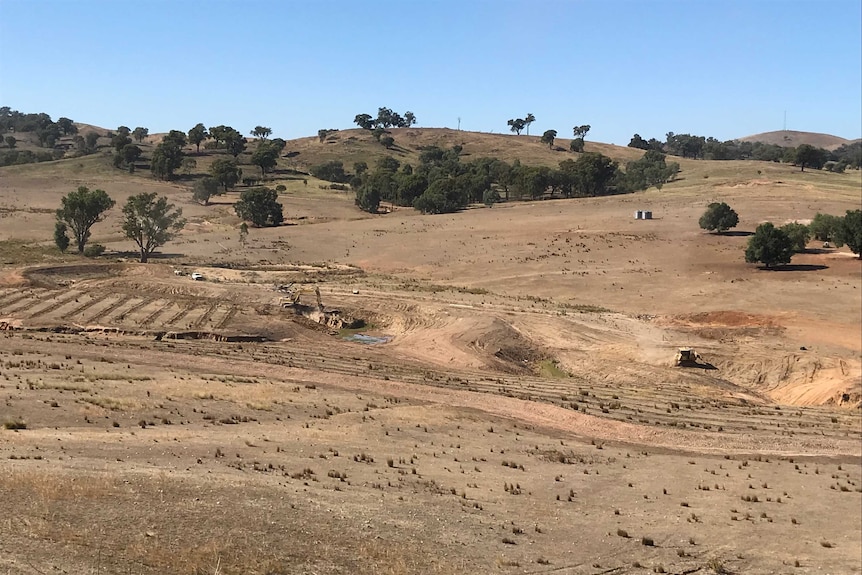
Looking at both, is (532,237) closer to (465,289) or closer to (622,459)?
(465,289)

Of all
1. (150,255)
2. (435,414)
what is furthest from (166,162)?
(435,414)

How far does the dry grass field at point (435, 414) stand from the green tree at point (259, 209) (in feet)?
89.2

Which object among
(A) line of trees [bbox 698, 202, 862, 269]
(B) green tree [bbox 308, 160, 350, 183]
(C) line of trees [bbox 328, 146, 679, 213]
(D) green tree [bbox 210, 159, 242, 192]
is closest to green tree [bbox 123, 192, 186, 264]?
(C) line of trees [bbox 328, 146, 679, 213]

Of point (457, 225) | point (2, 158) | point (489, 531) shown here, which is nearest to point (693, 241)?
point (457, 225)

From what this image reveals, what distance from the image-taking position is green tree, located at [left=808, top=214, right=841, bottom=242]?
290 feet

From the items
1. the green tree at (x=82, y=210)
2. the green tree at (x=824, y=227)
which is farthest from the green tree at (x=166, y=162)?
the green tree at (x=824, y=227)

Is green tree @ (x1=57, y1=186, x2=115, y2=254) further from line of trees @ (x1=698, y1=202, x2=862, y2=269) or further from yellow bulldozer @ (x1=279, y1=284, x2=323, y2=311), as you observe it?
line of trees @ (x1=698, y1=202, x2=862, y2=269)

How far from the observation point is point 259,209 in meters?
119

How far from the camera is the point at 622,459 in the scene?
33000mm

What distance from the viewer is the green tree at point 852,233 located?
81019mm

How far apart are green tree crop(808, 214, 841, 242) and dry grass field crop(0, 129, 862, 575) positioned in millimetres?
4439

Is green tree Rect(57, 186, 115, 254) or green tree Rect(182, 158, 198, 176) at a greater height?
green tree Rect(182, 158, 198, 176)

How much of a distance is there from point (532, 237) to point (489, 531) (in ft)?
263

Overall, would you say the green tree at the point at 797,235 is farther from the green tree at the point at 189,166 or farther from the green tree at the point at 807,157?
the green tree at the point at 189,166
